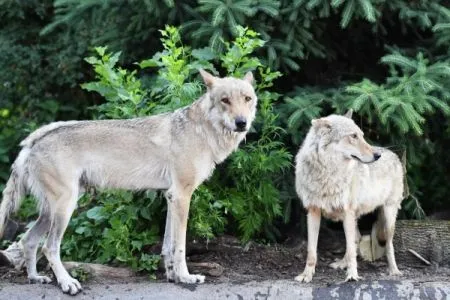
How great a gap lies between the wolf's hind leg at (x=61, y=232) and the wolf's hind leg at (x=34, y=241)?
7.9 inches

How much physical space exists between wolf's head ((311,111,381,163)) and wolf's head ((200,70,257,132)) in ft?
2.18

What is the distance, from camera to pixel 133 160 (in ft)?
22.6

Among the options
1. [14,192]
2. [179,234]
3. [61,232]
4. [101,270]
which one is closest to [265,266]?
[179,234]

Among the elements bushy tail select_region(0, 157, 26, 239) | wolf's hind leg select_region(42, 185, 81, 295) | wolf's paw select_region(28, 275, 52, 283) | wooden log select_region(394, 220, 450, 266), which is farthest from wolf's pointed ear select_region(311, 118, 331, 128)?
wolf's paw select_region(28, 275, 52, 283)

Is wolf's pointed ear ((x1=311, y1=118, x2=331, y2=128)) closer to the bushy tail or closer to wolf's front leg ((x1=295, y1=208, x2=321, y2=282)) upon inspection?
wolf's front leg ((x1=295, y1=208, x2=321, y2=282))

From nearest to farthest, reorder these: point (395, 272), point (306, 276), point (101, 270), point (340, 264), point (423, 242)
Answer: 1. point (306, 276)
2. point (101, 270)
3. point (395, 272)
4. point (340, 264)
5. point (423, 242)

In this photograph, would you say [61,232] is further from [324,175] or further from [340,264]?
[340,264]

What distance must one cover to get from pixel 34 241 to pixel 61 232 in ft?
1.33

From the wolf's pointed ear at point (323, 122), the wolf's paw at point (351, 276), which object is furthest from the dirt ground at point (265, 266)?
the wolf's pointed ear at point (323, 122)

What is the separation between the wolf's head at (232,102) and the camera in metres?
6.56

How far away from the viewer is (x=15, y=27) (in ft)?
34.5

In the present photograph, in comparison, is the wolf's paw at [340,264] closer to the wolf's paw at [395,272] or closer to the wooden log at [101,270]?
the wolf's paw at [395,272]

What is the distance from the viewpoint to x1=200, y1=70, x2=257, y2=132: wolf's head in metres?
6.56

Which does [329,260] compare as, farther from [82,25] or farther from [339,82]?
[82,25]
